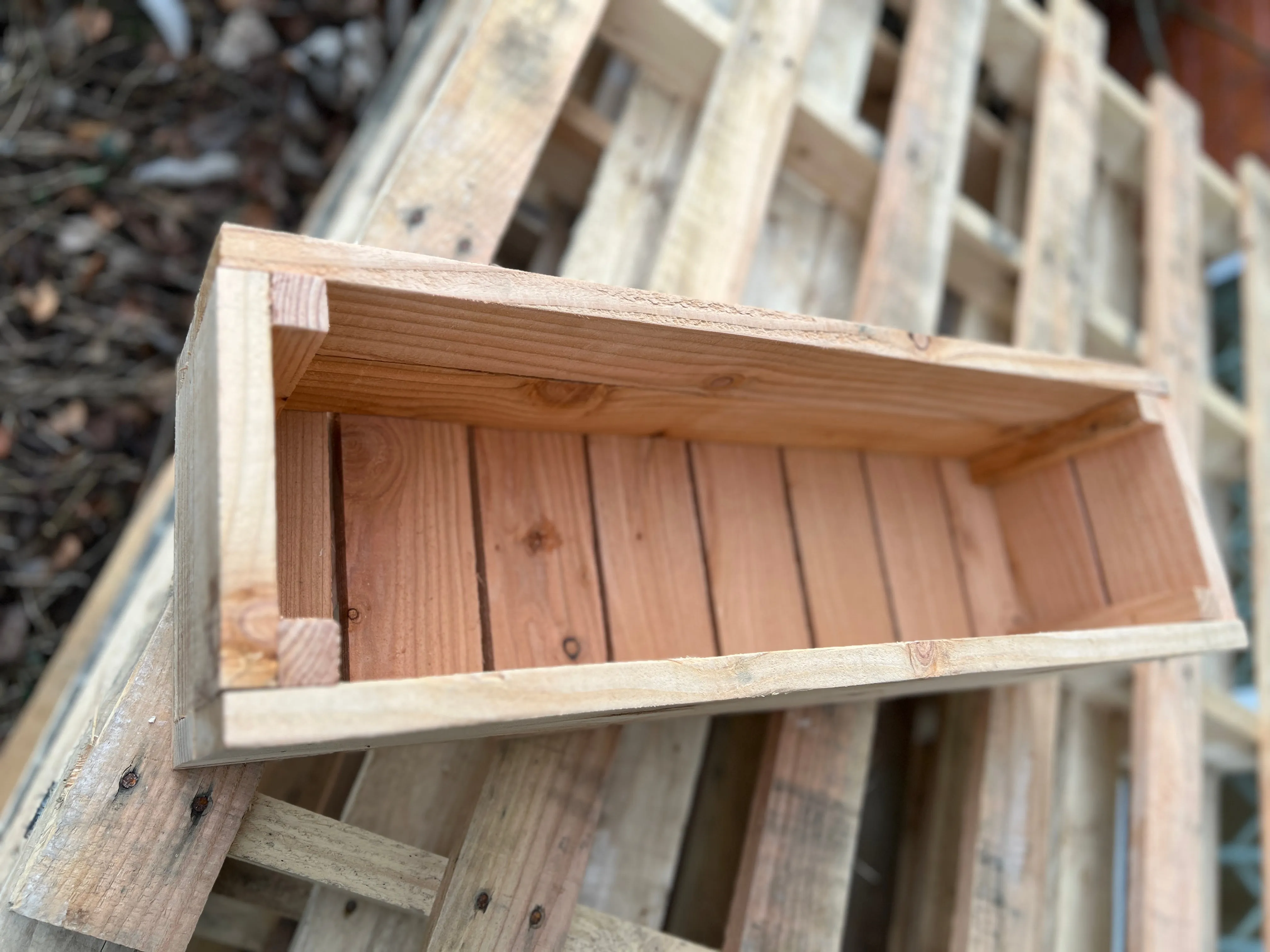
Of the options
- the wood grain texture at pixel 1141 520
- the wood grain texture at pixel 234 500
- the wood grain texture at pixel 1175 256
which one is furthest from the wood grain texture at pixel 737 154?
the wood grain texture at pixel 1175 256

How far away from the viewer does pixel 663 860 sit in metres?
1.33

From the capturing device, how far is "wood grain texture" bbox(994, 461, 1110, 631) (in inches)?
53.4

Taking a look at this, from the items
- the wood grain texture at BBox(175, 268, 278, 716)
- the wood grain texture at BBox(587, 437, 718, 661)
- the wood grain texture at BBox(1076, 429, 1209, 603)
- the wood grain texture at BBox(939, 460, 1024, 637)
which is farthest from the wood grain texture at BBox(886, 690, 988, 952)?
the wood grain texture at BBox(175, 268, 278, 716)

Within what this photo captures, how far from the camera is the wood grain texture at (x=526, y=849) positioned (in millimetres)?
1052

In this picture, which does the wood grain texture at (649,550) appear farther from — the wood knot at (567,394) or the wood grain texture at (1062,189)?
the wood grain texture at (1062,189)

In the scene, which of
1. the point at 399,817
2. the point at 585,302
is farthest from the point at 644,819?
the point at 585,302

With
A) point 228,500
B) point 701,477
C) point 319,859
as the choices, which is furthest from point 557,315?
point 319,859

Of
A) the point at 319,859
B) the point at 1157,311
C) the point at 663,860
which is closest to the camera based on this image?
the point at 319,859

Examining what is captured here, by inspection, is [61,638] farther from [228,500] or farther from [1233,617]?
[1233,617]

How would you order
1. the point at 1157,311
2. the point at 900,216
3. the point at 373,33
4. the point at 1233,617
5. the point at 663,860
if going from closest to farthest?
the point at 1233,617, the point at 663,860, the point at 900,216, the point at 1157,311, the point at 373,33

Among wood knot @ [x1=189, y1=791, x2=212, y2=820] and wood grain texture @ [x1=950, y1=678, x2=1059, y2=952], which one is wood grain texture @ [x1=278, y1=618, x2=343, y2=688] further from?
wood grain texture @ [x1=950, y1=678, x2=1059, y2=952]

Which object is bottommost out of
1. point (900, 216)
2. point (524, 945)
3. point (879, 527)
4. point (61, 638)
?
point (61, 638)

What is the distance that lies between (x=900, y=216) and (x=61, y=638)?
1730mm

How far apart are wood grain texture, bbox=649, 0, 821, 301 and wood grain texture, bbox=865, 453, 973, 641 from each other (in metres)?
0.35
